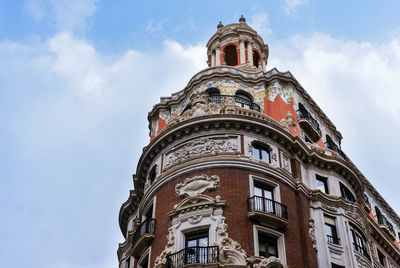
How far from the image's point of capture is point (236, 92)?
42.6 m

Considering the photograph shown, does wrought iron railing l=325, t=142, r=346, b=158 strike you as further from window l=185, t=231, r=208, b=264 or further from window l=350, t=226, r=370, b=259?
→ window l=185, t=231, r=208, b=264

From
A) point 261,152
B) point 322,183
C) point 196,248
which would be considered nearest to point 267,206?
point 261,152

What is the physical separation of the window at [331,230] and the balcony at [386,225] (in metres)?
12.5

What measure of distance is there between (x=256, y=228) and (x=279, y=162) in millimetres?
6112

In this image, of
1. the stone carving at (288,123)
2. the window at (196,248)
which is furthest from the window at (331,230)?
the window at (196,248)

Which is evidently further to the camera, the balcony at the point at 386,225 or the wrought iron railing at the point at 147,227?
the balcony at the point at 386,225

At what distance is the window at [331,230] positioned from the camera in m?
34.8

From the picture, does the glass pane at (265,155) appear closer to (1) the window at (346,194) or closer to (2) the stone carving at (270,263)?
(1) the window at (346,194)

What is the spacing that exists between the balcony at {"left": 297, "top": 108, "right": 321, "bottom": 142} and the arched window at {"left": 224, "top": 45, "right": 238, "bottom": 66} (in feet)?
36.5

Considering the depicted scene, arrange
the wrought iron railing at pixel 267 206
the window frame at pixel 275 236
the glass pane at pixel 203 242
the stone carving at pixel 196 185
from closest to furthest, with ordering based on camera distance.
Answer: the window frame at pixel 275 236 → the glass pane at pixel 203 242 → the wrought iron railing at pixel 267 206 → the stone carving at pixel 196 185

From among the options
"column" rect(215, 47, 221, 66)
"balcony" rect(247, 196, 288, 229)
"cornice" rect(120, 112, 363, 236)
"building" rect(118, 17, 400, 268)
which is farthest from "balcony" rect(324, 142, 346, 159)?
"balcony" rect(247, 196, 288, 229)

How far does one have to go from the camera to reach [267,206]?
33.1m

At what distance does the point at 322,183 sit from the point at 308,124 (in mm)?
5034

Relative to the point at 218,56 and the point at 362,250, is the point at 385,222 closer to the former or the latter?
the point at 362,250
